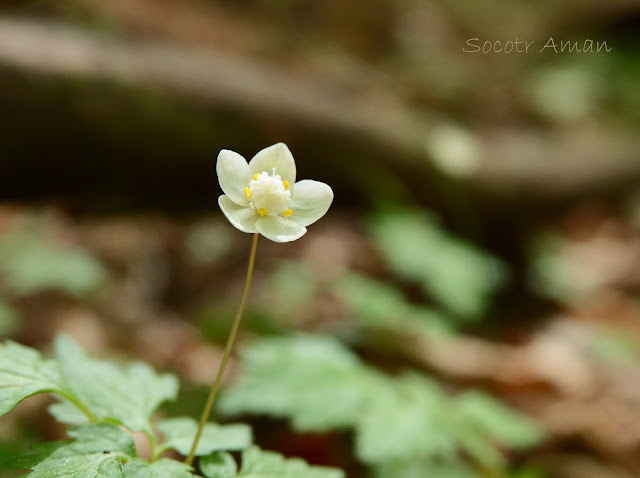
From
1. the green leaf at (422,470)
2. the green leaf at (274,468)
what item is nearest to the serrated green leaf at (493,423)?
the green leaf at (422,470)

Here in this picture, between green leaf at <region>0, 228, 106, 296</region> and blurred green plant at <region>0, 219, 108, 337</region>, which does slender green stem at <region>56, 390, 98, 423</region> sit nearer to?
blurred green plant at <region>0, 219, 108, 337</region>

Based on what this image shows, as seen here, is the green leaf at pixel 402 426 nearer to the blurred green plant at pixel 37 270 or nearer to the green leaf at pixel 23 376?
the green leaf at pixel 23 376

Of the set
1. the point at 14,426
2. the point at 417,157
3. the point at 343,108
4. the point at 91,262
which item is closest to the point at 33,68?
the point at 91,262

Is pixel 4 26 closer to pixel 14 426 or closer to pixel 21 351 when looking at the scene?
pixel 14 426

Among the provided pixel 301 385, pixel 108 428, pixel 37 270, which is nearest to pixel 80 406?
pixel 108 428

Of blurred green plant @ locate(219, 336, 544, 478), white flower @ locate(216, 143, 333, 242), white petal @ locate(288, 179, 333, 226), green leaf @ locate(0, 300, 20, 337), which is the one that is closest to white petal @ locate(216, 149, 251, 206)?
white flower @ locate(216, 143, 333, 242)

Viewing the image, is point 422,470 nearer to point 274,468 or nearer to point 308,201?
point 274,468

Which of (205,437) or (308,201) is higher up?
(308,201)
